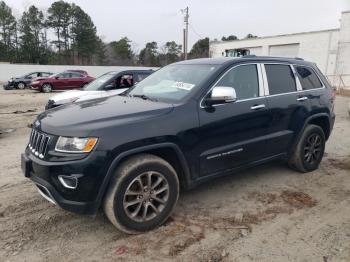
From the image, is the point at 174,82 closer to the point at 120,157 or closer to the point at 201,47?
the point at 120,157

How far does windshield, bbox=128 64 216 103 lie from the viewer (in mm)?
3891

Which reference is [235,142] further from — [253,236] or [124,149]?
[124,149]

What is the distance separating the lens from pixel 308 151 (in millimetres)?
5188

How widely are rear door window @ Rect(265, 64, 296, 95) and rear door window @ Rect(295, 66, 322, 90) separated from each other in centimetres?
21

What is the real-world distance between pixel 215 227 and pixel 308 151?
8.00 feet

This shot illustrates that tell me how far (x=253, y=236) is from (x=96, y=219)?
5.75 ft

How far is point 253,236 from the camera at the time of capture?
134 inches

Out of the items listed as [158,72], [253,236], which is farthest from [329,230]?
[158,72]

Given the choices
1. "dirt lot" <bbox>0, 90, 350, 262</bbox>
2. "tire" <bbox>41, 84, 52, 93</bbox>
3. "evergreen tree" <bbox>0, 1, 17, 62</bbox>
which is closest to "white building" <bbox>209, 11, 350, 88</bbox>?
"tire" <bbox>41, 84, 52, 93</bbox>

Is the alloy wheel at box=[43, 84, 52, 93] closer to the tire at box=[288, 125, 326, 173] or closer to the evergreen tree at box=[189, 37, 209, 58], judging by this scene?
the tire at box=[288, 125, 326, 173]

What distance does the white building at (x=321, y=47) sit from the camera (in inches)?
1197

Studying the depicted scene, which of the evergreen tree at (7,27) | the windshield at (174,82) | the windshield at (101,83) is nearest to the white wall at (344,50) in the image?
the windshield at (101,83)

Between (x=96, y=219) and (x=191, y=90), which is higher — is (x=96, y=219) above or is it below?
below

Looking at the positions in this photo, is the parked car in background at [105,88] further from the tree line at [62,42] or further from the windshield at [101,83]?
the tree line at [62,42]
